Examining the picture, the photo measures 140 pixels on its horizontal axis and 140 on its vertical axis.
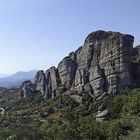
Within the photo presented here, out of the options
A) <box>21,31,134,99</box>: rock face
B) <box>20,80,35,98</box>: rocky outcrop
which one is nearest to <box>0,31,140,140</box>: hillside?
<box>21,31,134,99</box>: rock face

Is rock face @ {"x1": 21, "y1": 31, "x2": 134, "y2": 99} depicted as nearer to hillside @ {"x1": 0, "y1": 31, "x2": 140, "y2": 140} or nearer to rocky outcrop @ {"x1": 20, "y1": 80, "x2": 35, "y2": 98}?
hillside @ {"x1": 0, "y1": 31, "x2": 140, "y2": 140}

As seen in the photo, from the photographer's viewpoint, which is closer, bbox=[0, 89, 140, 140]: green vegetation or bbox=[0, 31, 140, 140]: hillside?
bbox=[0, 89, 140, 140]: green vegetation

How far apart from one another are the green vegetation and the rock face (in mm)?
4863

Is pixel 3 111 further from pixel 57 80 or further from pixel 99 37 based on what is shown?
pixel 99 37

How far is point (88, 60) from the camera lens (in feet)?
449

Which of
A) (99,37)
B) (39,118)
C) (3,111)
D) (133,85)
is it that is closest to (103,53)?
(99,37)

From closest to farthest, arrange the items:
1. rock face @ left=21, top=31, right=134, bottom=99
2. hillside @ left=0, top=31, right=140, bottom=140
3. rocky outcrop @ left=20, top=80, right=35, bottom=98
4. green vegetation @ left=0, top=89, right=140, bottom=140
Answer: green vegetation @ left=0, top=89, right=140, bottom=140 → hillside @ left=0, top=31, right=140, bottom=140 → rock face @ left=21, top=31, right=134, bottom=99 → rocky outcrop @ left=20, top=80, right=35, bottom=98

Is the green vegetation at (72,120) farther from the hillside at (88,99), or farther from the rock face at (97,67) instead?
the rock face at (97,67)

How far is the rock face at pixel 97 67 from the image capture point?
12269 cm

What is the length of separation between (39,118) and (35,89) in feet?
180

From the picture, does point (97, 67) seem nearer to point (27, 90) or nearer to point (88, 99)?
point (88, 99)

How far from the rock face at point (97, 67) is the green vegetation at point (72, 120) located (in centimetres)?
486

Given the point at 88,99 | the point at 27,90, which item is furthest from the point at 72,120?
the point at 27,90

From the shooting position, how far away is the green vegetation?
84.8 m
